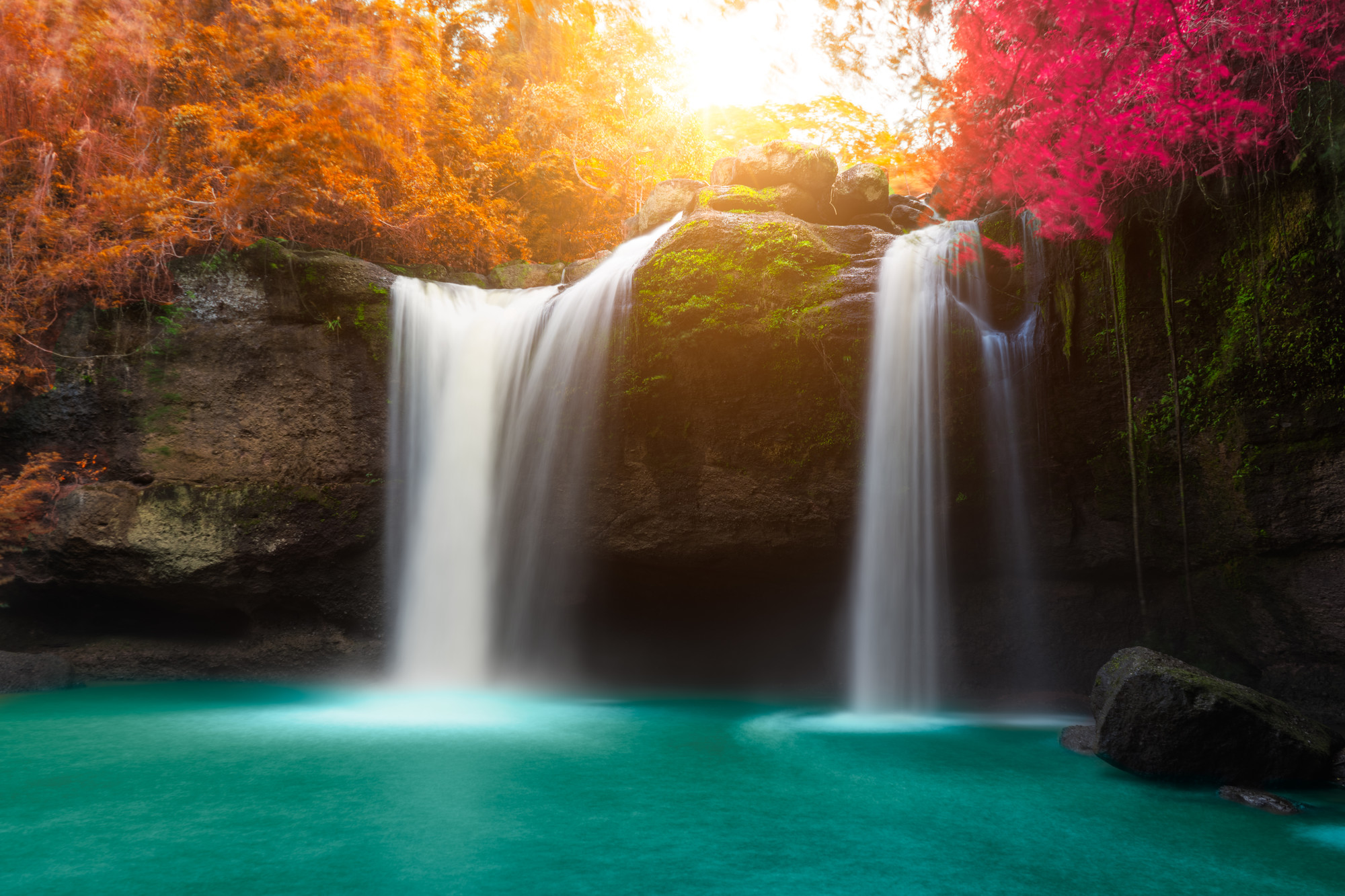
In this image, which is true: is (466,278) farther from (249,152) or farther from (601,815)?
(601,815)

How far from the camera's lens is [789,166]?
10.0 meters

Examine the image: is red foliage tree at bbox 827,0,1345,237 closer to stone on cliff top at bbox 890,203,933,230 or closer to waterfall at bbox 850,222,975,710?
waterfall at bbox 850,222,975,710

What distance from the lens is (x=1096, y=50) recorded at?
5.90 metres

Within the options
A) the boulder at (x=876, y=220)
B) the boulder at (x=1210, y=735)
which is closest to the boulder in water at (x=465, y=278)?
the boulder at (x=876, y=220)

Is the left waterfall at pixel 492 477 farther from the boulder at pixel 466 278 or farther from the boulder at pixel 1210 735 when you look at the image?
the boulder at pixel 1210 735

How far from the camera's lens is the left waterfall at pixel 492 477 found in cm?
808

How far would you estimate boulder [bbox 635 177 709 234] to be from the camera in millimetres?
11258

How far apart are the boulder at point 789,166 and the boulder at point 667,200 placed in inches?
42.8

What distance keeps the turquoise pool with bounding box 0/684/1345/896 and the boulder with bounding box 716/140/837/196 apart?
7539 mm

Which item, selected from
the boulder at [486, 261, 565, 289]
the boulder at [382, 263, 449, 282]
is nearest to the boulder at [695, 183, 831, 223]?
the boulder at [486, 261, 565, 289]

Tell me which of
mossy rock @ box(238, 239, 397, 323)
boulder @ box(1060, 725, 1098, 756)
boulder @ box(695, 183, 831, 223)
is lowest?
boulder @ box(1060, 725, 1098, 756)

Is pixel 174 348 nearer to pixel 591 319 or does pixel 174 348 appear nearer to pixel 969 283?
pixel 591 319

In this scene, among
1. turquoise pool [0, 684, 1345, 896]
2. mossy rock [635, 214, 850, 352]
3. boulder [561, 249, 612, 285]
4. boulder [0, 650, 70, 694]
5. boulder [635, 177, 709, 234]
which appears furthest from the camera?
boulder [635, 177, 709, 234]

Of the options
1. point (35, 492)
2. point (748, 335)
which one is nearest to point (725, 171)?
point (748, 335)
